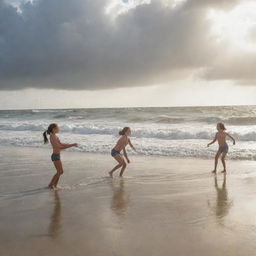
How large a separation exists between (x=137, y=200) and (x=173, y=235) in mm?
2069

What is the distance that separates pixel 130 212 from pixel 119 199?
3.34 ft

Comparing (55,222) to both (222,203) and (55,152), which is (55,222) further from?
(55,152)

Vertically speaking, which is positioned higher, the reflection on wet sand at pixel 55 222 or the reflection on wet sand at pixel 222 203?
the reflection on wet sand at pixel 222 203

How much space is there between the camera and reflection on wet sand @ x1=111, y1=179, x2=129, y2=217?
20.6 feet

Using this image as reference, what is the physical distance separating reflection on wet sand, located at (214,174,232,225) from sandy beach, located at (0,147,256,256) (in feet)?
0.05

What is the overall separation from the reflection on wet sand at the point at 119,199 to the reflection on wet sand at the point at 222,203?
61.6 inches

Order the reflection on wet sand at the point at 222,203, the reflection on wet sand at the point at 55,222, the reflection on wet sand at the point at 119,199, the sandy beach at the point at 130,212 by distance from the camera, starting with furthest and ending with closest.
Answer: the reflection on wet sand at the point at 119,199 → the reflection on wet sand at the point at 222,203 → the reflection on wet sand at the point at 55,222 → the sandy beach at the point at 130,212

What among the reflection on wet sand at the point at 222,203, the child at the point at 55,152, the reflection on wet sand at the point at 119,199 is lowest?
the reflection on wet sand at the point at 119,199

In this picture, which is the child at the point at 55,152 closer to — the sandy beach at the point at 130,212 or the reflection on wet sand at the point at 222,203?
the sandy beach at the point at 130,212

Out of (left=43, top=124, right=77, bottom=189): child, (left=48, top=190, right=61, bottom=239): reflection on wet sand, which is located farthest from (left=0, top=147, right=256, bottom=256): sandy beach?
(left=43, top=124, right=77, bottom=189): child

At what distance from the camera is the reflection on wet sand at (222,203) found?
5.88 m

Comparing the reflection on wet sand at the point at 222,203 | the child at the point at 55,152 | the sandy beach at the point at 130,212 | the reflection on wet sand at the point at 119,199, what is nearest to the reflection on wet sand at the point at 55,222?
the sandy beach at the point at 130,212

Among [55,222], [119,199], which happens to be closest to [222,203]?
[119,199]

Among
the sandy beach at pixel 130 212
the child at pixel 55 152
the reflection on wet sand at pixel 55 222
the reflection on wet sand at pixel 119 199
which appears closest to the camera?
the sandy beach at pixel 130 212
